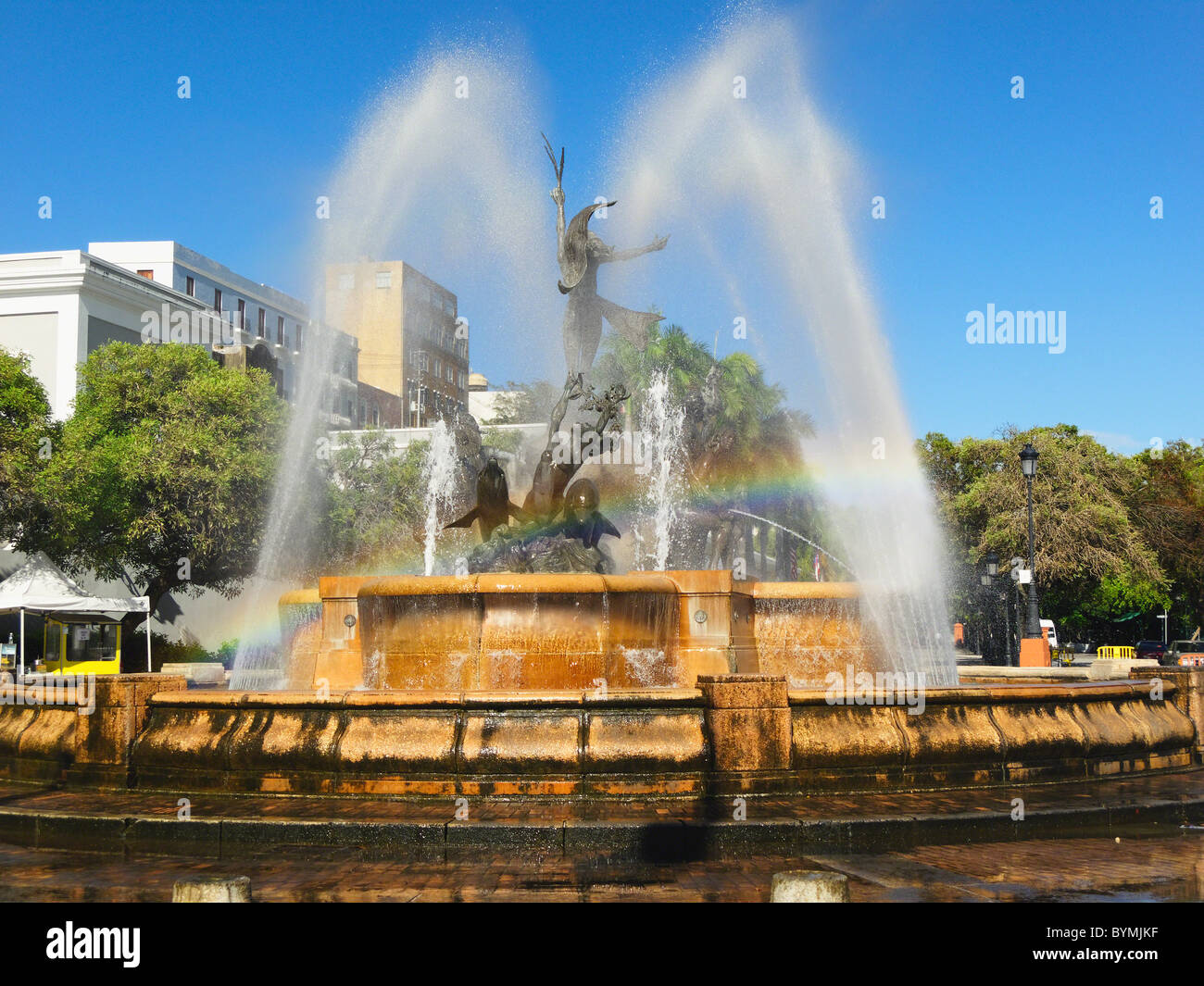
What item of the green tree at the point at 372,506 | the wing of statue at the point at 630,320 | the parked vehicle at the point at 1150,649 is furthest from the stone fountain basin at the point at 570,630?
the parked vehicle at the point at 1150,649

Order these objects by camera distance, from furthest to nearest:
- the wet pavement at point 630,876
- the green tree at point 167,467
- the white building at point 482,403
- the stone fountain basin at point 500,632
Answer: the white building at point 482,403 < the green tree at point 167,467 < the stone fountain basin at point 500,632 < the wet pavement at point 630,876

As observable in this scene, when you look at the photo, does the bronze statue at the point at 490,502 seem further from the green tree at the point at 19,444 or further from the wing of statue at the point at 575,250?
the green tree at the point at 19,444

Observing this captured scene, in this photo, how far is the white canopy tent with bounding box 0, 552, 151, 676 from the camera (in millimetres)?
24172

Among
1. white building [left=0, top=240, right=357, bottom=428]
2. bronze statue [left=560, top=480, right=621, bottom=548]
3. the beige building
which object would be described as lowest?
bronze statue [left=560, top=480, right=621, bottom=548]

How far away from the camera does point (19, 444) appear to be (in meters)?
30.4

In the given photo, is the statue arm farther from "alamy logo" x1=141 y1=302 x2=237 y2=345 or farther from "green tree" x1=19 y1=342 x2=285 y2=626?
"alamy logo" x1=141 y1=302 x2=237 y2=345

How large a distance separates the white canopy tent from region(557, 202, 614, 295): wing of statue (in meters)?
12.6

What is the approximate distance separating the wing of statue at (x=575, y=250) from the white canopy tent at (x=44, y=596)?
12.6 m

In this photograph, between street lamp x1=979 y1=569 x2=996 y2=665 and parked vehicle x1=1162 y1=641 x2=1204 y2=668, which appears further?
street lamp x1=979 y1=569 x2=996 y2=665

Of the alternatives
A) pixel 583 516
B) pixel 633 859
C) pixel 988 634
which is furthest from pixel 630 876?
pixel 988 634

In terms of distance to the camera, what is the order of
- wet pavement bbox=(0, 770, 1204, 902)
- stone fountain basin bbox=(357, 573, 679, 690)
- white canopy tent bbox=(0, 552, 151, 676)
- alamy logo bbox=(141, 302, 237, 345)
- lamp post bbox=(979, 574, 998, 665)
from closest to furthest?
wet pavement bbox=(0, 770, 1204, 902) < stone fountain basin bbox=(357, 573, 679, 690) < white canopy tent bbox=(0, 552, 151, 676) < alamy logo bbox=(141, 302, 237, 345) < lamp post bbox=(979, 574, 998, 665)
